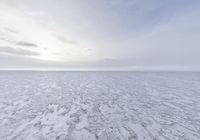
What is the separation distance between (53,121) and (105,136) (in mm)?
2249

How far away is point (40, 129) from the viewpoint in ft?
11.3

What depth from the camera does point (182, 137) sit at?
3.09 m

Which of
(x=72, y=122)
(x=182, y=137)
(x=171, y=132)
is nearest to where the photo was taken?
(x=182, y=137)

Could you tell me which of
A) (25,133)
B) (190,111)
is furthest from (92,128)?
(190,111)

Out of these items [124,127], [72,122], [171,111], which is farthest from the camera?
[171,111]

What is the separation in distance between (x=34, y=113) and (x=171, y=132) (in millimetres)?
5620

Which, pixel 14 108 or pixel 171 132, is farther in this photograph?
pixel 14 108

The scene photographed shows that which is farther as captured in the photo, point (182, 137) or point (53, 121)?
point (53, 121)

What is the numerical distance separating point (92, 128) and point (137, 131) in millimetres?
1558

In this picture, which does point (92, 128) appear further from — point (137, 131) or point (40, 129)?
point (40, 129)

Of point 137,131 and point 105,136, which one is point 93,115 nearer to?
point 105,136

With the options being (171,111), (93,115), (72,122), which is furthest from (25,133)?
(171,111)

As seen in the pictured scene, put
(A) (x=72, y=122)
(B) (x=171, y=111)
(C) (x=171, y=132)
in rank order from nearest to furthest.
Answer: (C) (x=171, y=132) → (A) (x=72, y=122) → (B) (x=171, y=111)

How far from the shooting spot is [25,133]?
3.20 m
